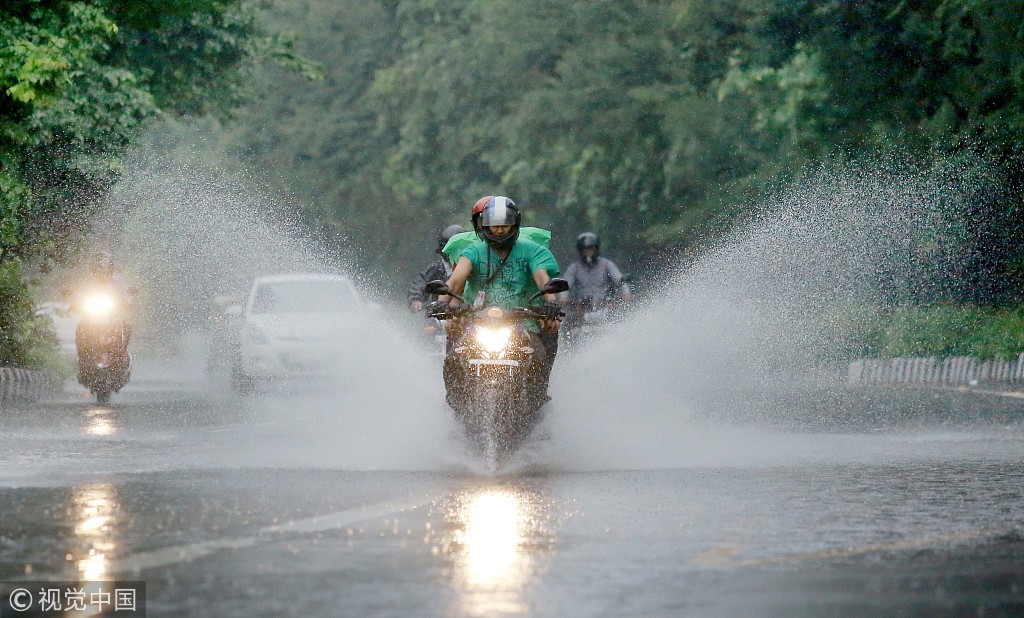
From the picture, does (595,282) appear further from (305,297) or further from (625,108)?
(625,108)

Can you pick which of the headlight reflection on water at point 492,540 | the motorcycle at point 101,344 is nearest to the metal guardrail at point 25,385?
the motorcycle at point 101,344

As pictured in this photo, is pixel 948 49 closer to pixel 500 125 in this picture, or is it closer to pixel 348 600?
pixel 500 125

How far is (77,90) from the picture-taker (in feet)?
97.1

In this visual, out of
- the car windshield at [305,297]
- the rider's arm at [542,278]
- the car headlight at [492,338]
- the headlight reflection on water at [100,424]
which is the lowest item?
the headlight reflection on water at [100,424]

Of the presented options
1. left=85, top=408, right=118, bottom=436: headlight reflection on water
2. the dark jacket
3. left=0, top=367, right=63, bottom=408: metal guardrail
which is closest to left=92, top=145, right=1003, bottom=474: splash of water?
the dark jacket

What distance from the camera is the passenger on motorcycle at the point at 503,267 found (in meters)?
14.5

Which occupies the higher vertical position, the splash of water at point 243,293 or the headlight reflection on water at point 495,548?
the splash of water at point 243,293

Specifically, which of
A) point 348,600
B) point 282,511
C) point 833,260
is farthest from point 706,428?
point 833,260

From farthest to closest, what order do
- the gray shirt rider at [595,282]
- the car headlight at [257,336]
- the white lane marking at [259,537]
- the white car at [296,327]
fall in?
the car headlight at [257,336]
the white car at [296,327]
the gray shirt rider at [595,282]
the white lane marking at [259,537]

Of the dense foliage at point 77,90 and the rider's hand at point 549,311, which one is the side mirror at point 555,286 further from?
the dense foliage at point 77,90

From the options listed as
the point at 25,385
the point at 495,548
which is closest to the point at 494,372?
the point at 495,548

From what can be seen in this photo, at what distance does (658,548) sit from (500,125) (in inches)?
1848

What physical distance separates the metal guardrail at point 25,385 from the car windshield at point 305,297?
3.22 metres

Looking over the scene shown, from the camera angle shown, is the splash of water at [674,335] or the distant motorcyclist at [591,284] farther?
the distant motorcyclist at [591,284]
